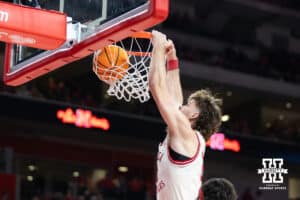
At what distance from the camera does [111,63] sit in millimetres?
6156

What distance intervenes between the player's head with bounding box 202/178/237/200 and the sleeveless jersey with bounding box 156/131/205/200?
8cm

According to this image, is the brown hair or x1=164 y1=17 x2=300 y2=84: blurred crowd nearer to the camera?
the brown hair

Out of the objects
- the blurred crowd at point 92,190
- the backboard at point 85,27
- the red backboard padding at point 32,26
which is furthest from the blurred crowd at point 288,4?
the red backboard padding at point 32,26

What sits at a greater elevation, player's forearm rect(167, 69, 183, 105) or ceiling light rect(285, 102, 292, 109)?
ceiling light rect(285, 102, 292, 109)

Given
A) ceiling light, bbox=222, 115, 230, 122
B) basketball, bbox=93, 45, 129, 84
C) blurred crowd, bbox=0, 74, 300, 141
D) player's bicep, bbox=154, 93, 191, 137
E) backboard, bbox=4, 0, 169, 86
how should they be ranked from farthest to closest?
ceiling light, bbox=222, 115, 230, 122, blurred crowd, bbox=0, 74, 300, 141, basketball, bbox=93, 45, 129, 84, backboard, bbox=4, 0, 169, 86, player's bicep, bbox=154, 93, 191, 137

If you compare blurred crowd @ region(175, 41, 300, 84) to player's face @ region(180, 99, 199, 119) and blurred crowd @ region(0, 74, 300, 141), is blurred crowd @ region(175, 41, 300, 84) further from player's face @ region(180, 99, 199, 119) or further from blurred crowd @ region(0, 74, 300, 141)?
player's face @ region(180, 99, 199, 119)

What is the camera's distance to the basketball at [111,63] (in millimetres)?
6180

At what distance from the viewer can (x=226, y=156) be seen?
875 inches

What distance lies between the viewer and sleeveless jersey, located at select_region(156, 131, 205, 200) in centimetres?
414

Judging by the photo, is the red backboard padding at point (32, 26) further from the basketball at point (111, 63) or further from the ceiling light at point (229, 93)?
the ceiling light at point (229, 93)

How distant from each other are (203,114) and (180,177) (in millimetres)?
479

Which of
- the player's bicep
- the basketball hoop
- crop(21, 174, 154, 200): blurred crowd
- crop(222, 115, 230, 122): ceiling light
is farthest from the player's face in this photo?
crop(222, 115, 230, 122): ceiling light

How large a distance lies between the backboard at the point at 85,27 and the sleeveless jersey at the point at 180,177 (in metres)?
1.19

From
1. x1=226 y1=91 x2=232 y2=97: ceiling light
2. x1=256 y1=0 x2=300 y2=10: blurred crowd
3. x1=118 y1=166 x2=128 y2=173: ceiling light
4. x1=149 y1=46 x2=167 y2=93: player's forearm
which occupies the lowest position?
x1=149 y1=46 x2=167 y2=93: player's forearm
